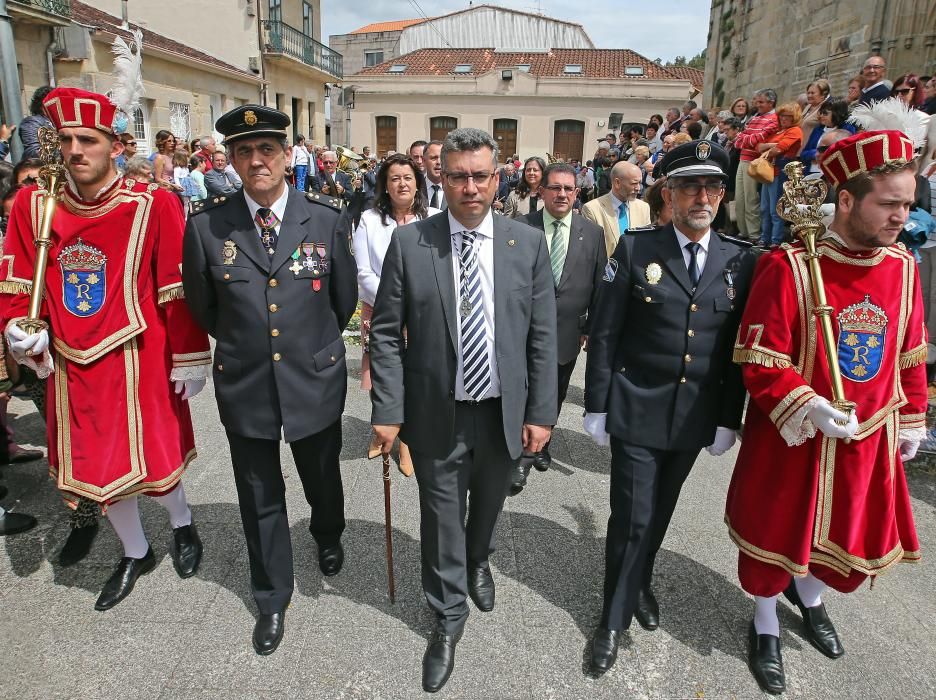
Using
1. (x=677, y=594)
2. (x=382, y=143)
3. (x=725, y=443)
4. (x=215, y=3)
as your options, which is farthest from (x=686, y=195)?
(x=382, y=143)

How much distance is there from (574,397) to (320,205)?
149 inches

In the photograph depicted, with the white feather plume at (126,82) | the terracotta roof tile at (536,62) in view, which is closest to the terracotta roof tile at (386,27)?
the terracotta roof tile at (536,62)

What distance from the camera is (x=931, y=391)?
460cm

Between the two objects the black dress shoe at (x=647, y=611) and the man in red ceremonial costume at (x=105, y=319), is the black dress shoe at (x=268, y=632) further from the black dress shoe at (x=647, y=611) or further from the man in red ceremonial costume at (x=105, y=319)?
the black dress shoe at (x=647, y=611)

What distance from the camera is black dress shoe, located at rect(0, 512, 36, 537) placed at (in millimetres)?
3615

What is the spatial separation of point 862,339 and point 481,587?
2059 millimetres

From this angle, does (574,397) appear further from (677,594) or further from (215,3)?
(215,3)

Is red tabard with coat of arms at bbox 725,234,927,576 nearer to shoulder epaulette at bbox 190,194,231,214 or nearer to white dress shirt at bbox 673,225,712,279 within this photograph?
white dress shirt at bbox 673,225,712,279

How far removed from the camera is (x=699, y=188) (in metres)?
2.68

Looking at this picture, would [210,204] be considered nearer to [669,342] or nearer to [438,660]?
[669,342]

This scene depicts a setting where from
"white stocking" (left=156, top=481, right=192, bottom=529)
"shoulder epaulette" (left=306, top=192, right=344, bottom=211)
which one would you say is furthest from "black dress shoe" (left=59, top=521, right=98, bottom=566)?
"shoulder epaulette" (left=306, top=192, right=344, bottom=211)

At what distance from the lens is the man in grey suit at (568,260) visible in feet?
14.1

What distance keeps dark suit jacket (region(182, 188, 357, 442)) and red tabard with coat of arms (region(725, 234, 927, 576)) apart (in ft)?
6.05

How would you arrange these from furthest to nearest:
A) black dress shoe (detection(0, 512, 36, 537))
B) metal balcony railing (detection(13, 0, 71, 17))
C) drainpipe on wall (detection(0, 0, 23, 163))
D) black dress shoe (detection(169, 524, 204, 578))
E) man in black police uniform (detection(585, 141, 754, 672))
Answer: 1. metal balcony railing (detection(13, 0, 71, 17))
2. drainpipe on wall (detection(0, 0, 23, 163))
3. black dress shoe (detection(0, 512, 36, 537))
4. black dress shoe (detection(169, 524, 204, 578))
5. man in black police uniform (detection(585, 141, 754, 672))
